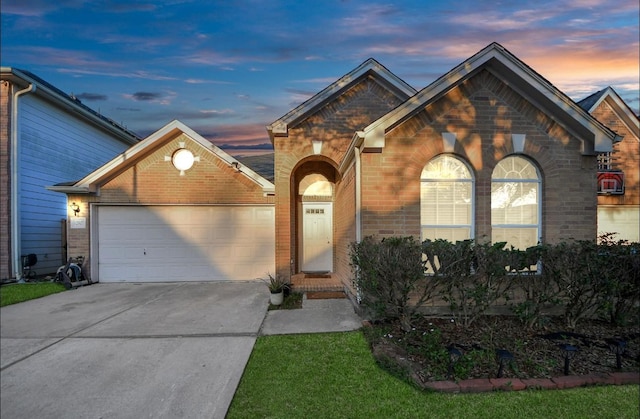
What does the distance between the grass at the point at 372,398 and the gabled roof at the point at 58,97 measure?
12.3m

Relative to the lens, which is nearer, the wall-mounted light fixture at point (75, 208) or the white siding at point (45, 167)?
the wall-mounted light fixture at point (75, 208)

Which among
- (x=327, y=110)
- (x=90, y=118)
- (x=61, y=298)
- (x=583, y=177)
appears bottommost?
(x=61, y=298)

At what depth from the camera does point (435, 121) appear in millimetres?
6516

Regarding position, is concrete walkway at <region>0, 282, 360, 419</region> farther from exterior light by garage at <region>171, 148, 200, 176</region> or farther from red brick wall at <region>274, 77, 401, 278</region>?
exterior light by garage at <region>171, 148, 200, 176</region>

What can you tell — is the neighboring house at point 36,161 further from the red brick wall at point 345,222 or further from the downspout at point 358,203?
the downspout at point 358,203

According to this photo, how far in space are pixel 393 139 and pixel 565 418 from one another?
189 inches

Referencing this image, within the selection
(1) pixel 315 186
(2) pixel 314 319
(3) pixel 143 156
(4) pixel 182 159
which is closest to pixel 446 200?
(2) pixel 314 319

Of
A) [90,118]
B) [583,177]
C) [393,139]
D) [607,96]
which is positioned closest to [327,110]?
[393,139]

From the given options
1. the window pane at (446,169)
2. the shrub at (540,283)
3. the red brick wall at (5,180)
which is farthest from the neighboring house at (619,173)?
the red brick wall at (5,180)

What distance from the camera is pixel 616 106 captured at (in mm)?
13703

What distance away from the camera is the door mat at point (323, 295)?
26.3ft

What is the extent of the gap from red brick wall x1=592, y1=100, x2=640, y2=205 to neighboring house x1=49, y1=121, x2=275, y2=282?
13837 millimetres

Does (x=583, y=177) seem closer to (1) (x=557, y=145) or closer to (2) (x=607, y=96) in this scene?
(1) (x=557, y=145)

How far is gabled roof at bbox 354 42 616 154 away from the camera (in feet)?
20.3
